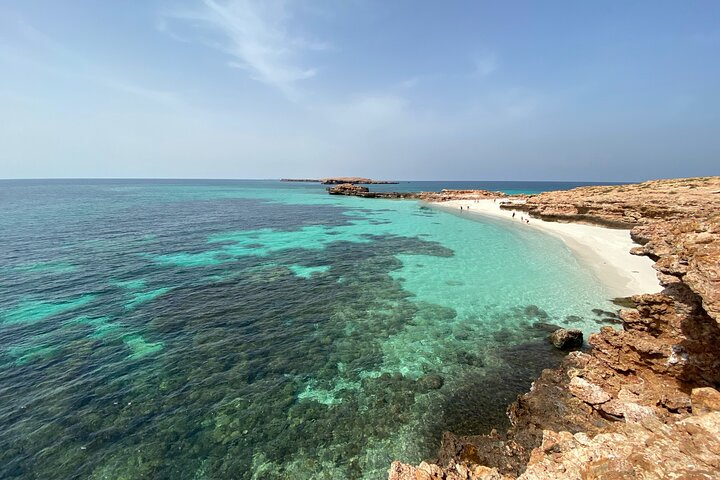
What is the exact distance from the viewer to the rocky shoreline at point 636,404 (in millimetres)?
5082

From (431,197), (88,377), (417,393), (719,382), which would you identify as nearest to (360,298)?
(417,393)

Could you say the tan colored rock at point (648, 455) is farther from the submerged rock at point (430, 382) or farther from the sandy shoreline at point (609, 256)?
the sandy shoreline at point (609, 256)

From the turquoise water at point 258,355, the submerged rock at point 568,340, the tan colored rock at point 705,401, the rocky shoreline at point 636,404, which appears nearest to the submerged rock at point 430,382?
the turquoise water at point 258,355

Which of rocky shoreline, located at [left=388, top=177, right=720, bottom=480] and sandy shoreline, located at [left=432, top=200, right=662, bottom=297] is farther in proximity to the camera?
sandy shoreline, located at [left=432, top=200, right=662, bottom=297]

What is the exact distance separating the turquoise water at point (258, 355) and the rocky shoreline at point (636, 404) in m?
1.47

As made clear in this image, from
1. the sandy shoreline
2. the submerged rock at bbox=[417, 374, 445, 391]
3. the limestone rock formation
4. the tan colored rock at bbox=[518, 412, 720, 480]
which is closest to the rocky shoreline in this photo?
the tan colored rock at bbox=[518, 412, 720, 480]

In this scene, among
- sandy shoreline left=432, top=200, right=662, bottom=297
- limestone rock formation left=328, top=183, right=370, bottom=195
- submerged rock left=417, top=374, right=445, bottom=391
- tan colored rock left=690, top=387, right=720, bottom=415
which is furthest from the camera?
limestone rock formation left=328, top=183, right=370, bottom=195

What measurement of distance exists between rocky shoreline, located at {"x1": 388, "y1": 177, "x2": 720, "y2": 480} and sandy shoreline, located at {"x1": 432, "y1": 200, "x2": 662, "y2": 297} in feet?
36.3

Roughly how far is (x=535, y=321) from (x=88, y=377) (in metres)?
23.4

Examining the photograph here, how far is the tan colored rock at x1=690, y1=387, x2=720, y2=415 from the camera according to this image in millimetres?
6590

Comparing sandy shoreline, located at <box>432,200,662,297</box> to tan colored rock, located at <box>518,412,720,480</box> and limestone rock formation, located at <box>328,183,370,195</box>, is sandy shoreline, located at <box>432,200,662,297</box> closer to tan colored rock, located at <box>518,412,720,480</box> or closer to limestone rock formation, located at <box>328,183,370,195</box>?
tan colored rock, located at <box>518,412,720,480</box>

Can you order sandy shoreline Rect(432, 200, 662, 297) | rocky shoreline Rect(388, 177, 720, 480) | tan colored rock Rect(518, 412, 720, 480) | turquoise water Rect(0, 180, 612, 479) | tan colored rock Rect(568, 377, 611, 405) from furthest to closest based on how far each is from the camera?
sandy shoreline Rect(432, 200, 662, 297) < tan colored rock Rect(568, 377, 611, 405) < turquoise water Rect(0, 180, 612, 479) < rocky shoreline Rect(388, 177, 720, 480) < tan colored rock Rect(518, 412, 720, 480)

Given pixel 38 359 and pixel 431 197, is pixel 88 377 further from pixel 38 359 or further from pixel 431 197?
pixel 431 197

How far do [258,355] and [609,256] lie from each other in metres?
35.2
